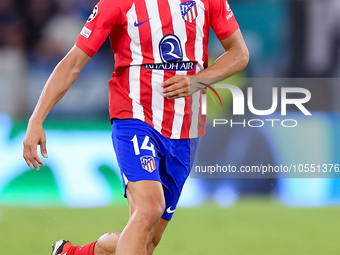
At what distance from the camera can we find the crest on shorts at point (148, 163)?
2.03m

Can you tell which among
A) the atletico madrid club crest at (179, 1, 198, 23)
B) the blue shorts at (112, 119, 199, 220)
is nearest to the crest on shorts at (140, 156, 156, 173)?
the blue shorts at (112, 119, 199, 220)

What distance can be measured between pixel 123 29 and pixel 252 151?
8.04 ft

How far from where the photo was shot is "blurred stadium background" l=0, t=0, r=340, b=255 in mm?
4117

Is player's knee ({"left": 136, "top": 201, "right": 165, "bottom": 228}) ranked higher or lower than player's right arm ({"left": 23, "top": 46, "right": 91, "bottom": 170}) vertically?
lower

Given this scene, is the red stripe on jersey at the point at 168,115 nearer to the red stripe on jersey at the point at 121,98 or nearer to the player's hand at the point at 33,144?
the red stripe on jersey at the point at 121,98

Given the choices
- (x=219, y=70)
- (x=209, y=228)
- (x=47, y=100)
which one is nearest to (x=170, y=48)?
(x=219, y=70)

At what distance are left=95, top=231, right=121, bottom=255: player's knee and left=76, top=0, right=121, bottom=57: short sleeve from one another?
1.00m

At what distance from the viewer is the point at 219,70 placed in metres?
2.30

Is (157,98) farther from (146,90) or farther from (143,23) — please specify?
(143,23)

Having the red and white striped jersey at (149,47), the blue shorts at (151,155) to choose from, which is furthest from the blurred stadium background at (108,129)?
the red and white striped jersey at (149,47)

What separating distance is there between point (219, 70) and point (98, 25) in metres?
0.64

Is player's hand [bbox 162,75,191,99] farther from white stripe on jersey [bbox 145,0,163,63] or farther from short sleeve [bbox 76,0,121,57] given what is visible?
short sleeve [bbox 76,0,121,57]

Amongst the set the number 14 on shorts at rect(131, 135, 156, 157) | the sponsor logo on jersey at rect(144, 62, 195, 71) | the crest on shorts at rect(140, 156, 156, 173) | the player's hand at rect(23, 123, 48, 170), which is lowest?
the crest on shorts at rect(140, 156, 156, 173)

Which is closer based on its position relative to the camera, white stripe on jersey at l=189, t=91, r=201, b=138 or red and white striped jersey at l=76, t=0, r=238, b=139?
red and white striped jersey at l=76, t=0, r=238, b=139
